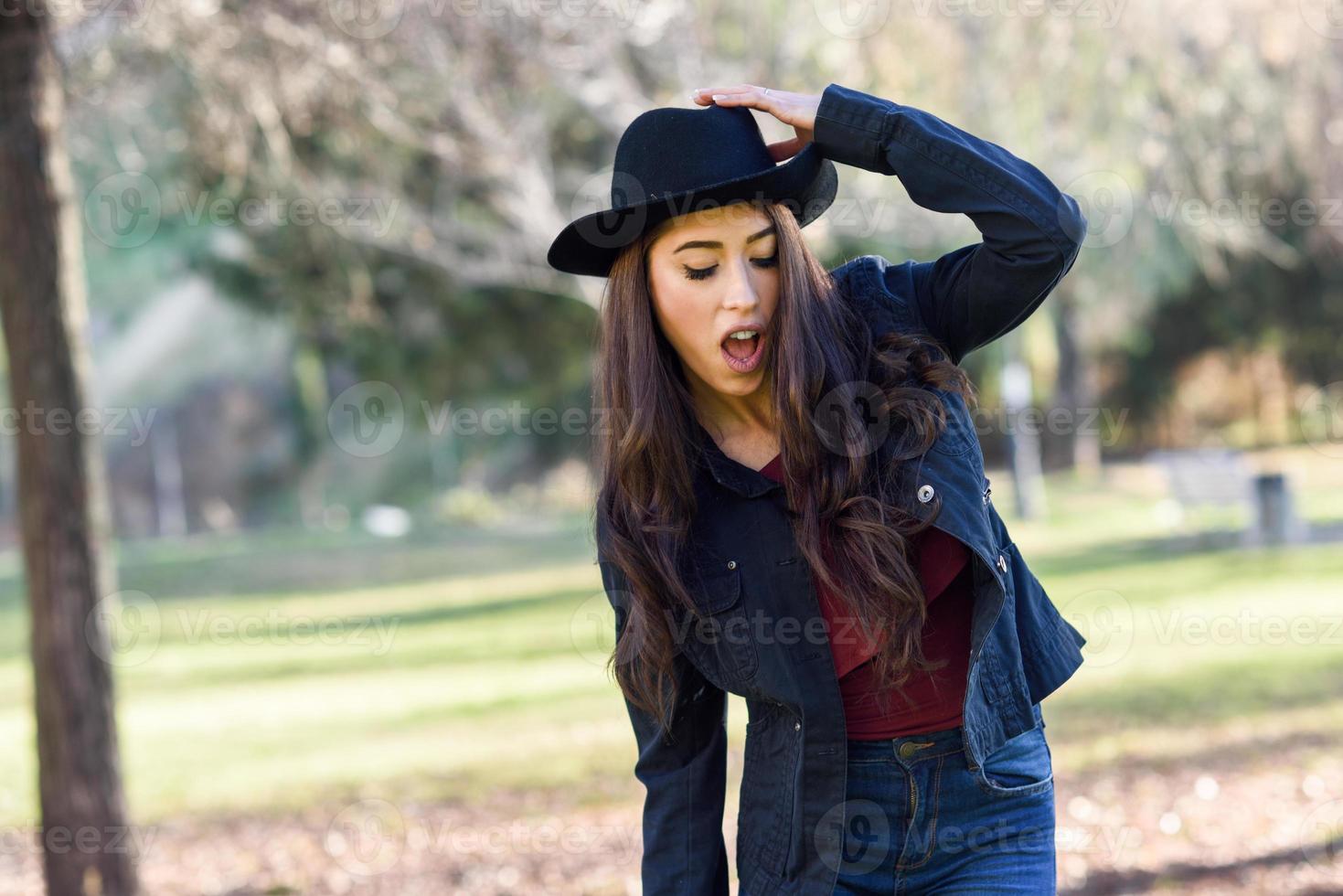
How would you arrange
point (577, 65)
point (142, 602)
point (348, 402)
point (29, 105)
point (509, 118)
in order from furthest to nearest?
point (348, 402) < point (142, 602) < point (509, 118) < point (577, 65) < point (29, 105)

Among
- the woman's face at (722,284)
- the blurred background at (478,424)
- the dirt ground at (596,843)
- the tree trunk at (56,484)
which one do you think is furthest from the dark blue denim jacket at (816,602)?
the tree trunk at (56,484)

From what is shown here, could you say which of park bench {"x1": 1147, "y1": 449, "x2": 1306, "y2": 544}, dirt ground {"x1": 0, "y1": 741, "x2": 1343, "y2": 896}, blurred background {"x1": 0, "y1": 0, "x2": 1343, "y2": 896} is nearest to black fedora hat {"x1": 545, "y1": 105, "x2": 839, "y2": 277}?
blurred background {"x1": 0, "y1": 0, "x2": 1343, "y2": 896}

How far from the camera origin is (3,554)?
25.0 metres

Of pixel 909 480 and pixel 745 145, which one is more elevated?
pixel 745 145

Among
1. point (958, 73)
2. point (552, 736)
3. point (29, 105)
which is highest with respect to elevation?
point (958, 73)

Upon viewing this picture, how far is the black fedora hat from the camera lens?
8.20 ft

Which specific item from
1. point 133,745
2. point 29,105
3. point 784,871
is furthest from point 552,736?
point 784,871

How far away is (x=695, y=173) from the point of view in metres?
2.51

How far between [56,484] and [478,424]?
61.0 ft

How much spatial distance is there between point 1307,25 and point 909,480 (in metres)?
9.06

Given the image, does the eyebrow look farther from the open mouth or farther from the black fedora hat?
the open mouth

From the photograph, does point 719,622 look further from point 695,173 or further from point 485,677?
point 485,677

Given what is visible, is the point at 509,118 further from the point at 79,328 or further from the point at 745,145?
the point at 745,145

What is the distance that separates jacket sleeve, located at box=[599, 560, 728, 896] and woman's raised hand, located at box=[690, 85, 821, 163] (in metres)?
0.89
